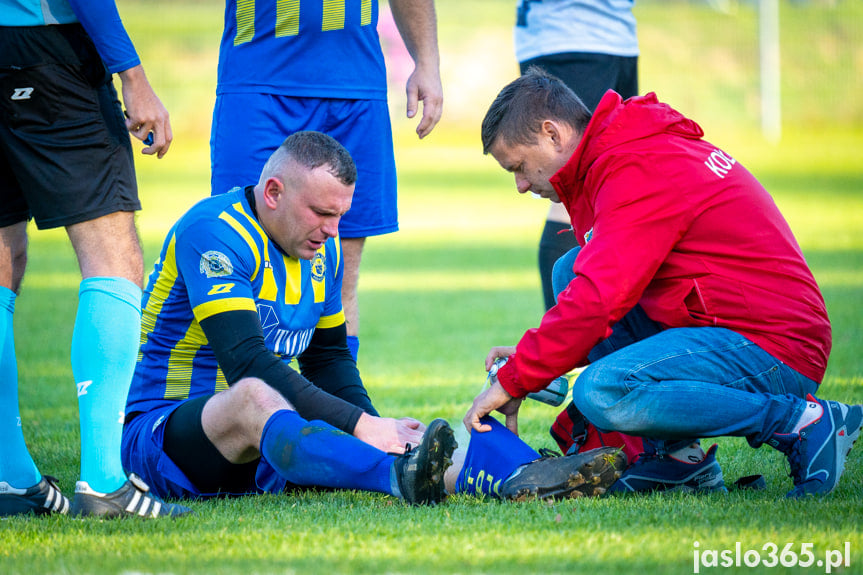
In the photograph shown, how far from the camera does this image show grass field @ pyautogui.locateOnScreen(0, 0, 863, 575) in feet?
8.41

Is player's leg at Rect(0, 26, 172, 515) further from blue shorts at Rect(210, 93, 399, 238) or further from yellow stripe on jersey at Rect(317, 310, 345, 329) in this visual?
blue shorts at Rect(210, 93, 399, 238)

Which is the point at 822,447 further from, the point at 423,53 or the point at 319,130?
the point at 423,53

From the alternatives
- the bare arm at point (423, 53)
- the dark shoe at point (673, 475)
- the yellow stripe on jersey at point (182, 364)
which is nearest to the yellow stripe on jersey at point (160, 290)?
the yellow stripe on jersey at point (182, 364)

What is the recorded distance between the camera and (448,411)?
4785 millimetres

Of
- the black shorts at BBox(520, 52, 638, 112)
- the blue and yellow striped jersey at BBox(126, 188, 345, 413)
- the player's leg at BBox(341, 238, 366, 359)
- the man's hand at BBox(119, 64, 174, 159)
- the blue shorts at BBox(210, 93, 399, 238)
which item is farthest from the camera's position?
the black shorts at BBox(520, 52, 638, 112)

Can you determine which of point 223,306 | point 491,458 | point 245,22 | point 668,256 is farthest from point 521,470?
point 245,22

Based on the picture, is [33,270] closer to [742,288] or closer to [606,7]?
[606,7]

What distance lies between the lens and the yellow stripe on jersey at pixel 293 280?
11.4 feet

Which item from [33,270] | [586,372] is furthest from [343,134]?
[33,270]

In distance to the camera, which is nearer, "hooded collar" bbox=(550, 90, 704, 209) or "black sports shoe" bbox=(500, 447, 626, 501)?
"black sports shoe" bbox=(500, 447, 626, 501)

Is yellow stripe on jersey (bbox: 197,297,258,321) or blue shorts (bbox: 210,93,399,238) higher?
blue shorts (bbox: 210,93,399,238)

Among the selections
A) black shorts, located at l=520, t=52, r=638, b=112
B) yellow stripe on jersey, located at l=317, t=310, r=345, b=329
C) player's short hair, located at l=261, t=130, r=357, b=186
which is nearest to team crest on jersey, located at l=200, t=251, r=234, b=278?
player's short hair, located at l=261, t=130, r=357, b=186

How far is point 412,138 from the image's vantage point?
31719 mm

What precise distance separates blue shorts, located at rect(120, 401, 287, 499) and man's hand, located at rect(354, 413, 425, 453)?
514mm
